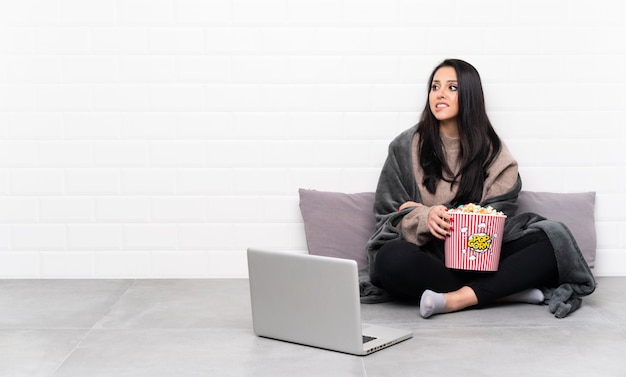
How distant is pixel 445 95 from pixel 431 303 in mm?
873

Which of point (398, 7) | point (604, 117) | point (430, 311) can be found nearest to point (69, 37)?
point (398, 7)

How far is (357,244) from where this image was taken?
143 inches

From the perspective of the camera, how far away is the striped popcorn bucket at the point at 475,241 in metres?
2.94

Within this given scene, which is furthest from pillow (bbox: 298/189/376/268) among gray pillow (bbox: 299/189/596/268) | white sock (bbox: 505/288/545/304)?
white sock (bbox: 505/288/545/304)

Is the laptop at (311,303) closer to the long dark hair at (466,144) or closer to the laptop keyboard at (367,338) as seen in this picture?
the laptop keyboard at (367,338)

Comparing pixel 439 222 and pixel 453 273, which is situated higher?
pixel 439 222

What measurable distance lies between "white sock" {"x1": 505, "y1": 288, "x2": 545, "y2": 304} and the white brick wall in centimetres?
71

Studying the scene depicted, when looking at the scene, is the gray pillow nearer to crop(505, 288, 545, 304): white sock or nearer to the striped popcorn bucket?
crop(505, 288, 545, 304): white sock

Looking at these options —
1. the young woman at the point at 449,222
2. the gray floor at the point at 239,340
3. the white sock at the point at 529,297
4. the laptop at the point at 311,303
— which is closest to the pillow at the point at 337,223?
the young woman at the point at 449,222

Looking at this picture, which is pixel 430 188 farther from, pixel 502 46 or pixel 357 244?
pixel 502 46

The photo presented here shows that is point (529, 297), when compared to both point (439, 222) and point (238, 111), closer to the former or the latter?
point (439, 222)

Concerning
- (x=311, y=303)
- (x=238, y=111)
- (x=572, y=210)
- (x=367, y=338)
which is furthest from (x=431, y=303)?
(x=238, y=111)

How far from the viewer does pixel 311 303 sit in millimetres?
2588

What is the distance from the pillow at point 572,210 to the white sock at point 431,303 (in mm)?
819
